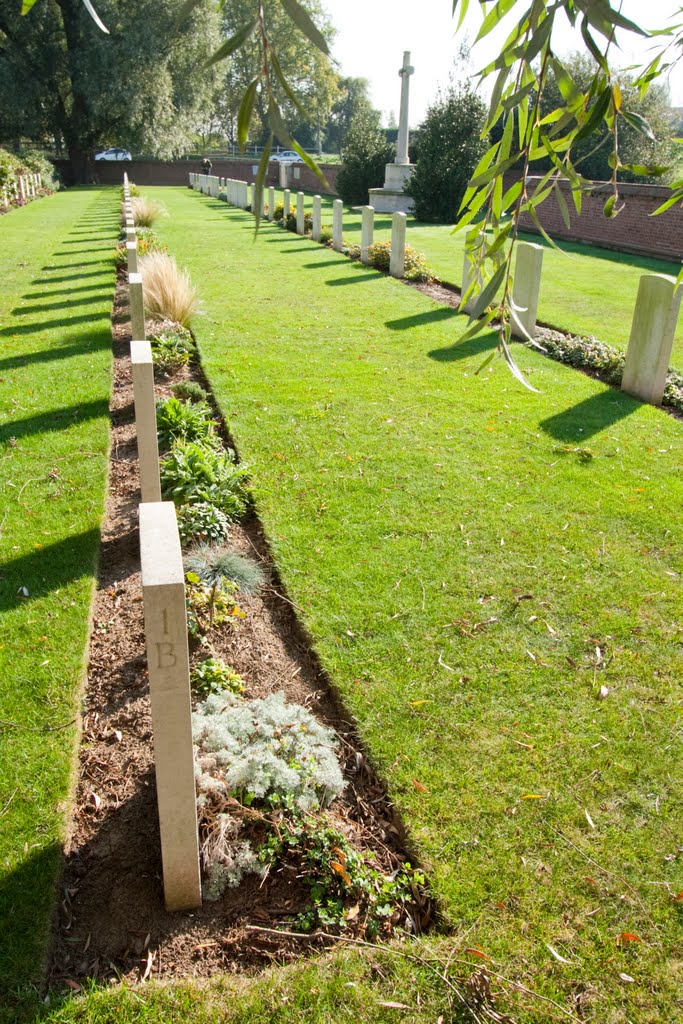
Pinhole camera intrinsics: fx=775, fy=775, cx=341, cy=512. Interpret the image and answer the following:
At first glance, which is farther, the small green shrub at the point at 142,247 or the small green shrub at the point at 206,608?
the small green shrub at the point at 142,247

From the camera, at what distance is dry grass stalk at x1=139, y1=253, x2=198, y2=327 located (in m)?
9.85

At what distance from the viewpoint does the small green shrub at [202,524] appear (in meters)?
4.91

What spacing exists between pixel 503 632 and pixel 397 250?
39.8 feet

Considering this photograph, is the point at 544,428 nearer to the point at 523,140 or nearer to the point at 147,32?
the point at 523,140

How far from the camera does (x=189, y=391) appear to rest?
24.5 ft

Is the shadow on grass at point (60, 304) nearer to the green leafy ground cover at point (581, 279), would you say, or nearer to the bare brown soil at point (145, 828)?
the green leafy ground cover at point (581, 279)

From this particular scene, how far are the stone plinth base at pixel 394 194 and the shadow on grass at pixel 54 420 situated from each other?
24483 mm

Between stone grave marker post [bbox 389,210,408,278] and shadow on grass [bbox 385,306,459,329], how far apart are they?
119 inches

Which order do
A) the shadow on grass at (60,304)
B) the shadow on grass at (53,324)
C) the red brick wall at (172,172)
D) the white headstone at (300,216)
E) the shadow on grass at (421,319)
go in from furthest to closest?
1. the red brick wall at (172,172)
2. the white headstone at (300,216)
3. the shadow on grass at (60,304)
4. the shadow on grass at (421,319)
5. the shadow on grass at (53,324)

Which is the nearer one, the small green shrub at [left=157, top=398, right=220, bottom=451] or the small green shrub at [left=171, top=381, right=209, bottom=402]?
the small green shrub at [left=157, top=398, right=220, bottom=451]

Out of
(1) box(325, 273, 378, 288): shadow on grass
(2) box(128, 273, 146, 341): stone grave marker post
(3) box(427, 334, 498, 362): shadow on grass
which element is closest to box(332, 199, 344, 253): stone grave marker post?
(1) box(325, 273, 378, 288): shadow on grass

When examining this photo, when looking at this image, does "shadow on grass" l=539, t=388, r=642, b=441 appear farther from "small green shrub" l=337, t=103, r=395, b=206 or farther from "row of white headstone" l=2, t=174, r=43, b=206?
"small green shrub" l=337, t=103, r=395, b=206

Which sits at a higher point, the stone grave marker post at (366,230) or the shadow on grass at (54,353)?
the stone grave marker post at (366,230)

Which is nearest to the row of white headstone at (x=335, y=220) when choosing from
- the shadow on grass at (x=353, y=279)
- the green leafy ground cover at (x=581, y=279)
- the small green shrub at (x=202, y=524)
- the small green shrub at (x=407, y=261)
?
the small green shrub at (x=407, y=261)
